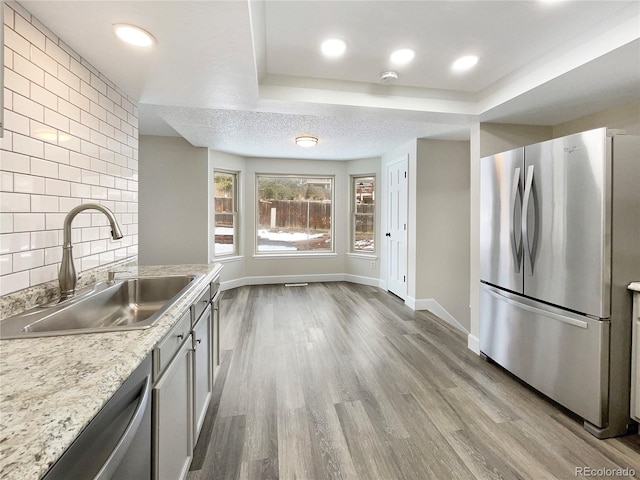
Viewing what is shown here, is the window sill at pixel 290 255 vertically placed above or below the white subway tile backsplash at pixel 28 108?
below

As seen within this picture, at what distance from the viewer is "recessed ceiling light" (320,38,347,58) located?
6.25ft

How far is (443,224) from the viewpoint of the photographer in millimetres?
4227

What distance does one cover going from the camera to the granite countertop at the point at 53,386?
19.3 inches

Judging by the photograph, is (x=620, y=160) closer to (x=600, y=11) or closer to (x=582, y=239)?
(x=582, y=239)

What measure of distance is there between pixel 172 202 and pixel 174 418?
146 inches

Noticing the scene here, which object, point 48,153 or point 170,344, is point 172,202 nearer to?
point 48,153

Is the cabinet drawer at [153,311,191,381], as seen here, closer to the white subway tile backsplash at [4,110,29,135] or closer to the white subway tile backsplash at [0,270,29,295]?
the white subway tile backsplash at [0,270,29,295]

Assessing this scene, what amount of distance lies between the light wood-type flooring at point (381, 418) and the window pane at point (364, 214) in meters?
2.70

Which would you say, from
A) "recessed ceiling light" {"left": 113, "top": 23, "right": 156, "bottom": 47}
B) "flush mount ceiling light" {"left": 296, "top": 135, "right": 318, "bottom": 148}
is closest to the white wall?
"recessed ceiling light" {"left": 113, "top": 23, "right": 156, "bottom": 47}

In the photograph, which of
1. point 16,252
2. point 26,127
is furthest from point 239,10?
point 16,252

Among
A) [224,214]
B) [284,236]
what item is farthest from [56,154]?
[284,236]

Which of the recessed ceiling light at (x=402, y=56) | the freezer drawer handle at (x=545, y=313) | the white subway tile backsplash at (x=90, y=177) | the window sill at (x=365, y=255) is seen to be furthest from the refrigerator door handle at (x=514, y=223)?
the window sill at (x=365, y=255)

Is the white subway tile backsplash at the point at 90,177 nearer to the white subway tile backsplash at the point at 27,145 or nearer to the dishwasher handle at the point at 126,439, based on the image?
the white subway tile backsplash at the point at 27,145

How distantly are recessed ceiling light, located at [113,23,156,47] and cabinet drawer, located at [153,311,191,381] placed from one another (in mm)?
1380
